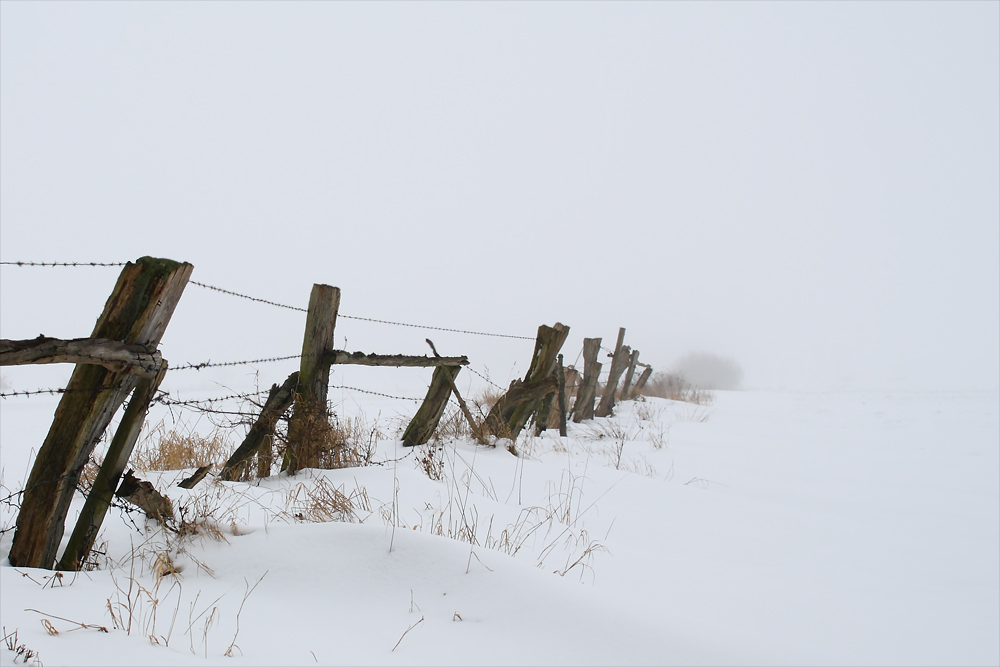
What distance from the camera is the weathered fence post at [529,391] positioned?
20.6 ft

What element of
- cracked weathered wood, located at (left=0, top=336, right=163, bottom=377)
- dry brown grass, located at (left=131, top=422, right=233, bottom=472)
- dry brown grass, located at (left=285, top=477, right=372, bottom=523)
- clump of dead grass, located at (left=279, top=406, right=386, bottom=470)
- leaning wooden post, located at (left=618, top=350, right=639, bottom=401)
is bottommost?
dry brown grass, located at (left=131, top=422, right=233, bottom=472)

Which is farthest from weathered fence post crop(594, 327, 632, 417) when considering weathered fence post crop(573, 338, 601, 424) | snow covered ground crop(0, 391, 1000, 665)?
snow covered ground crop(0, 391, 1000, 665)

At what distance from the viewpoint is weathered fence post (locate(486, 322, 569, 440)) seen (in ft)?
20.6

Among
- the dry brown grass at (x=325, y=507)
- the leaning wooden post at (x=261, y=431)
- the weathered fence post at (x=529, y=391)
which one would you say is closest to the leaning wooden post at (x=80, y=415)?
the dry brown grass at (x=325, y=507)

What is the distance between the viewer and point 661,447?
24.7 ft

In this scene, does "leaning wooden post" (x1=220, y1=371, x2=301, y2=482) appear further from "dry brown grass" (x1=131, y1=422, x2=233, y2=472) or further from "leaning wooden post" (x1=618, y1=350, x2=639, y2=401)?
"leaning wooden post" (x1=618, y1=350, x2=639, y2=401)

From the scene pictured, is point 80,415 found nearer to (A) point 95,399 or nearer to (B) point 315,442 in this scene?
(A) point 95,399

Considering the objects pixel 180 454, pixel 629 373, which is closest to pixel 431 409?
pixel 180 454

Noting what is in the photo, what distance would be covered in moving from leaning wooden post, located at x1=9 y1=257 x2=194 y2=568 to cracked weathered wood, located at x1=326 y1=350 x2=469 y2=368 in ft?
5.66

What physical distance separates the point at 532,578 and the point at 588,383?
765 cm

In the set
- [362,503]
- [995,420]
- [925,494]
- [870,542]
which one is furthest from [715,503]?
[995,420]

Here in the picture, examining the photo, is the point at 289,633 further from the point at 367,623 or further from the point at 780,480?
the point at 780,480

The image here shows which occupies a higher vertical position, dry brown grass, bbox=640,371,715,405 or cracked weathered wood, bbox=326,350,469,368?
dry brown grass, bbox=640,371,715,405

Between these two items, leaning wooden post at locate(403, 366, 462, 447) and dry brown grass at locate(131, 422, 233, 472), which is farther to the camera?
leaning wooden post at locate(403, 366, 462, 447)
